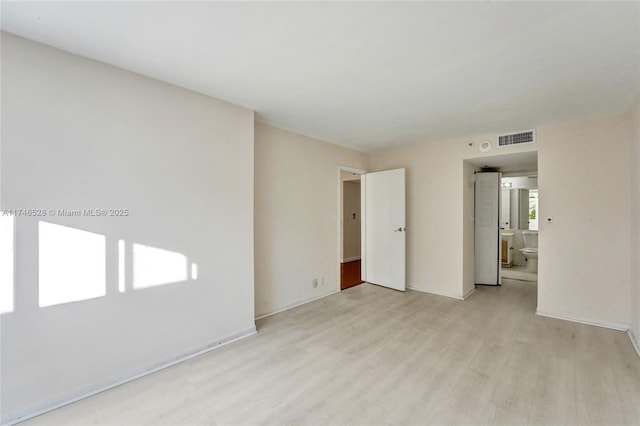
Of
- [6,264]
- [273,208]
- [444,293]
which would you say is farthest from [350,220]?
[6,264]

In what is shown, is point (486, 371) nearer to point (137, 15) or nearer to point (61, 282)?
point (61, 282)

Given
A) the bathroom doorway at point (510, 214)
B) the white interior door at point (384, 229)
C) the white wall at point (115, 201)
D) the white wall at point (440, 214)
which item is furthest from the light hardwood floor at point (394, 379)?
the bathroom doorway at point (510, 214)

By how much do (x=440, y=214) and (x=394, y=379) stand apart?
9.49 ft

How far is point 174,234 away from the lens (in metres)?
2.42

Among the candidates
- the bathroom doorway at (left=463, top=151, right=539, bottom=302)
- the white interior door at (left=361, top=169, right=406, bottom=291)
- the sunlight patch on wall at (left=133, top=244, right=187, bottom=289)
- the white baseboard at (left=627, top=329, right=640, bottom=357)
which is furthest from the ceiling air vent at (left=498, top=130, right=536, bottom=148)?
the sunlight patch on wall at (left=133, top=244, right=187, bottom=289)

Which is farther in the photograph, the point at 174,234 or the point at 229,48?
the point at 174,234

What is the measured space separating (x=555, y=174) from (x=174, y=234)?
14.2 ft

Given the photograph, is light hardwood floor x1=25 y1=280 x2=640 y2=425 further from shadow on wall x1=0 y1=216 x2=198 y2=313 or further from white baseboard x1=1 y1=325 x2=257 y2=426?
shadow on wall x1=0 y1=216 x2=198 y2=313

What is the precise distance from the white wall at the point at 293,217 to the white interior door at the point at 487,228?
2513 mm

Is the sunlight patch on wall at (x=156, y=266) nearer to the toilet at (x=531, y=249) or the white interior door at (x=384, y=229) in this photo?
the white interior door at (x=384, y=229)

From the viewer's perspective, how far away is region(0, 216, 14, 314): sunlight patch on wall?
168 cm

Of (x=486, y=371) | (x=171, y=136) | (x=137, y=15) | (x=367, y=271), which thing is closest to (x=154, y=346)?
(x=171, y=136)

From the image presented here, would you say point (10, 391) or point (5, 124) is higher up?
point (5, 124)

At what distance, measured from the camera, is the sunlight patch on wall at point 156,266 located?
7.22ft
